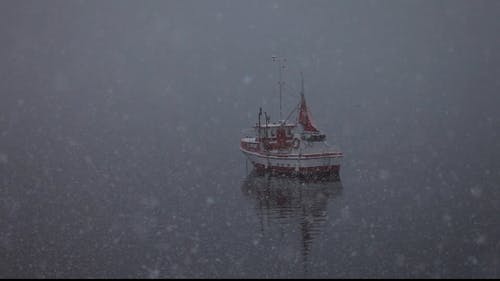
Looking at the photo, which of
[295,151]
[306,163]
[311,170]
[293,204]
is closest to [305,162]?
[306,163]

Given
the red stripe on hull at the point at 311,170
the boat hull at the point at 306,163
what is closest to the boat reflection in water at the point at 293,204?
the red stripe on hull at the point at 311,170

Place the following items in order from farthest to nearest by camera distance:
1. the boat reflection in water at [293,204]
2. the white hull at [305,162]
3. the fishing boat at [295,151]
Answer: the fishing boat at [295,151]
the white hull at [305,162]
the boat reflection in water at [293,204]

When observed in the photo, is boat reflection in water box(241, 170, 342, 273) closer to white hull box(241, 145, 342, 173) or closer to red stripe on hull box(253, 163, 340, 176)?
red stripe on hull box(253, 163, 340, 176)

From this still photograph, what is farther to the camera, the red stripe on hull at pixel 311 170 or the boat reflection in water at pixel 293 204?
the red stripe on hull at pixel 311 170

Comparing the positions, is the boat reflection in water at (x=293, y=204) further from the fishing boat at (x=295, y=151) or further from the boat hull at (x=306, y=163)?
the fishing boat at (x=295, y=151)

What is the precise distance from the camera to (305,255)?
34969 mm

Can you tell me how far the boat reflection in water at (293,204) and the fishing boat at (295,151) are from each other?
1.10m

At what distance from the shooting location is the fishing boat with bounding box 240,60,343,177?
57.1 meters

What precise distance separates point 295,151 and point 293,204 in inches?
421

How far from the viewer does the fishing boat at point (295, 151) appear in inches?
2248

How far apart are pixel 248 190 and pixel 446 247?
929 inches

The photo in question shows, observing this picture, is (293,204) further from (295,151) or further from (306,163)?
(295,151)

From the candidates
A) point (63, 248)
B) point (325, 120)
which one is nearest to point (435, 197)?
point (63, 248)

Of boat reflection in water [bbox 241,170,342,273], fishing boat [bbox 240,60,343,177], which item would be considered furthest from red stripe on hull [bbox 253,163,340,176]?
boat reflection in water [bbox 241,170,342,273]
